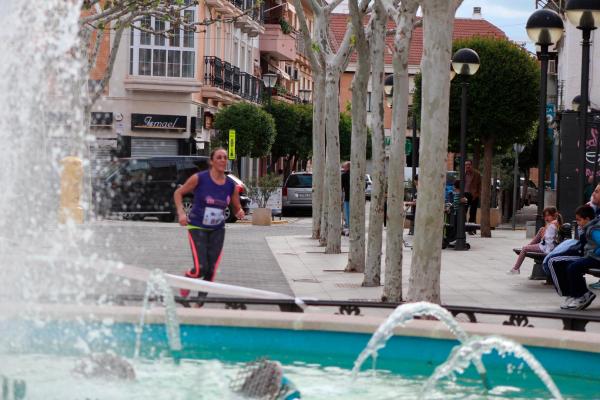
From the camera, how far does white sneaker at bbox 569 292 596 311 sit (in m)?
13.7

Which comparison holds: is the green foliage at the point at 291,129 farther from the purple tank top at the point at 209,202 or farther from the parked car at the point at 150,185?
the purple tank top at the point at 209,202

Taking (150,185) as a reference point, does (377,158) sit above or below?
above

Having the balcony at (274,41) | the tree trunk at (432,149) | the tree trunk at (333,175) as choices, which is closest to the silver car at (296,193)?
the tree trunk at (333,175)

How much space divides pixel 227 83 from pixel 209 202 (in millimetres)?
49086

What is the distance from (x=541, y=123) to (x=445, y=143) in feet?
22.4

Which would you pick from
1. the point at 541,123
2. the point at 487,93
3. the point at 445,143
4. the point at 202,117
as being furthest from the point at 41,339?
the point at 202,117

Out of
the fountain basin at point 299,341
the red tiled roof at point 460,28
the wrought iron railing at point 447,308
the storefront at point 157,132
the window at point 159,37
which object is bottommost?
the fountain basin at point 299,341

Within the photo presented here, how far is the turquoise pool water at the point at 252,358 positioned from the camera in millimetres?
8188

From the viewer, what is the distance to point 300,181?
47.4 m

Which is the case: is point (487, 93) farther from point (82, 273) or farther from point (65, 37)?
point (65, 37)

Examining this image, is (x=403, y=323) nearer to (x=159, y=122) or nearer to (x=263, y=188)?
(x=263, y=188)

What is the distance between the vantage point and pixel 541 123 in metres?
18.7

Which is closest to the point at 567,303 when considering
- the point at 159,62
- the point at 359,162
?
the point at 359,162

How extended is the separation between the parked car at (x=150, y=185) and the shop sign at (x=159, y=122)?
962 centimetres
